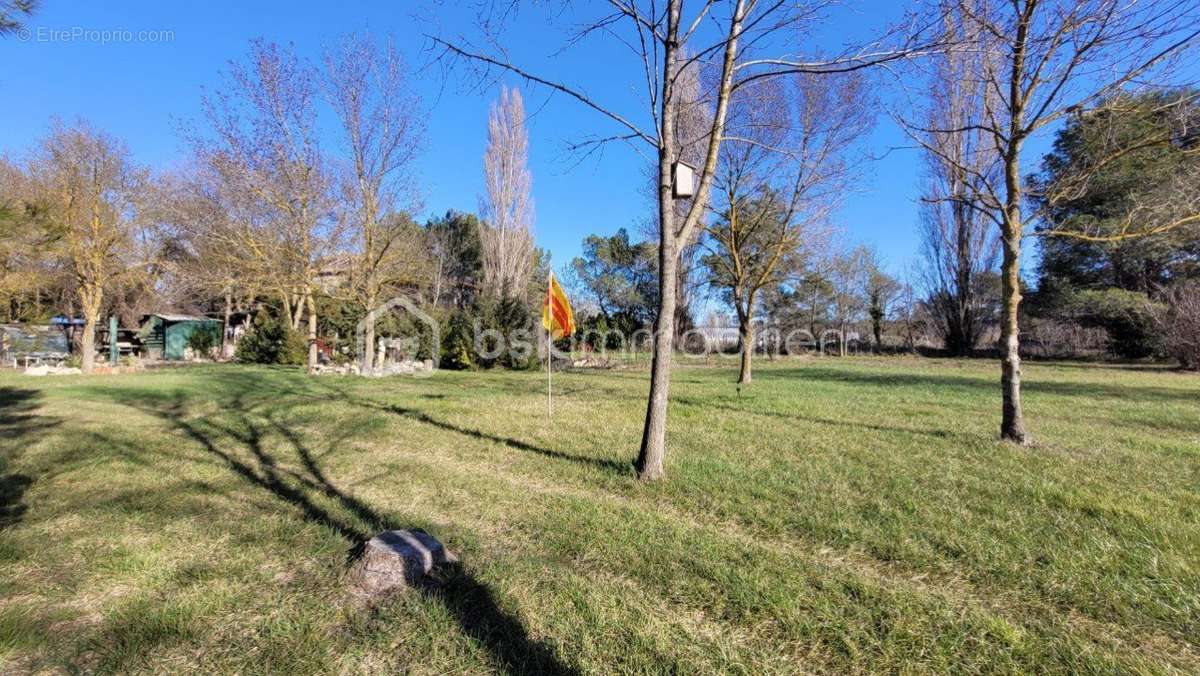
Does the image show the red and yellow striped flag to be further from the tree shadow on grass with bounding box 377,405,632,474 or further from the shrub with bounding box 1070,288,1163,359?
the shrub with bounding box 1070,288,1163,359

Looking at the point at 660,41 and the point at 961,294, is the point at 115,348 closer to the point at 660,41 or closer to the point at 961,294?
the point at 660,41

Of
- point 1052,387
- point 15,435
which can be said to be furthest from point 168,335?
point 1052,387

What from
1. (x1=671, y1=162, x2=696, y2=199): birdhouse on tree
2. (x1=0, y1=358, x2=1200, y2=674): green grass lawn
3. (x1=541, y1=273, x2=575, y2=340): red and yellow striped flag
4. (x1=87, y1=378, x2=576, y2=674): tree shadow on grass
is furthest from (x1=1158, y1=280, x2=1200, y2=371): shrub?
(x1=87, y1=378, x2=576, y2=674): tree shadow on grass

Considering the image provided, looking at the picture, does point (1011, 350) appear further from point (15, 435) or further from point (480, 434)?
point (15, 435)

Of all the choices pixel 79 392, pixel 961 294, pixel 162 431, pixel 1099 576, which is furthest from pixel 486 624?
pixel 961 294

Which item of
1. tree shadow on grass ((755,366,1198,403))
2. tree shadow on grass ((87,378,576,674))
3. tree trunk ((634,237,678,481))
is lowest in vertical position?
tree shadow on grass ((87,378,576,674))

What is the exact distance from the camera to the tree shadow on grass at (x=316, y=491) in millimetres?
1992

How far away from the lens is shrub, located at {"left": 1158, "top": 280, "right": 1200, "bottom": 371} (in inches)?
571

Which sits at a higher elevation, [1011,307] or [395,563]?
[1011,307]

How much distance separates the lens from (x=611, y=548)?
291 centimetres

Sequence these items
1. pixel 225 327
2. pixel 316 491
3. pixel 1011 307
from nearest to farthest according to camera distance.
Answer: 1. pixel 316 491
2. pixel 1011 307
3. pixel 225 327

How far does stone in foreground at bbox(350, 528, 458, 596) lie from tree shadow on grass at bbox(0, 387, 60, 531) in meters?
2.88

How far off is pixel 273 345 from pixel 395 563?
21.9 meters

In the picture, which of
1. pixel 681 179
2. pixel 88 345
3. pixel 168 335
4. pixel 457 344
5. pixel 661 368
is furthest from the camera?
pixel 168 335
